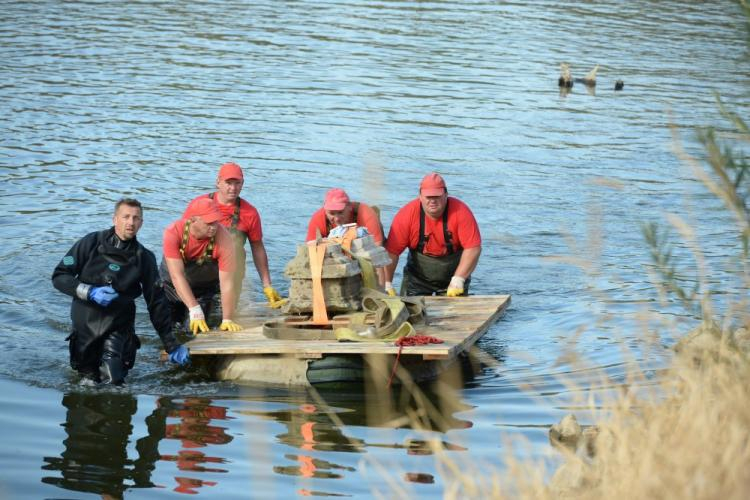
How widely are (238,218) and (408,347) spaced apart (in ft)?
10.5

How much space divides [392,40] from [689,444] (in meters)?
27.6

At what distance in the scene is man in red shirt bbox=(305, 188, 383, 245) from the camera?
11.4 m

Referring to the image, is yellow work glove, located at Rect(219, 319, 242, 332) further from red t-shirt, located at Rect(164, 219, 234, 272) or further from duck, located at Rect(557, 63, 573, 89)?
duck, located at Rect(557, 63, 573, 89)

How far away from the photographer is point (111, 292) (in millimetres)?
9438

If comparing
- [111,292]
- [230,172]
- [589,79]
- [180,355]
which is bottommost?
[180,355]

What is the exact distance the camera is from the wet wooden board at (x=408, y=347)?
9719mm

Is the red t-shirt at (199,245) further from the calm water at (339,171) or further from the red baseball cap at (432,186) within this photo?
the red baseball cap at (432,186)

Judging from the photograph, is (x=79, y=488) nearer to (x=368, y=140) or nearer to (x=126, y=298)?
(x=126, y=298)

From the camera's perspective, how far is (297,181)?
1878 centimetres

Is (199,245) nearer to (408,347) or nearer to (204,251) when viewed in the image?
(204,251)

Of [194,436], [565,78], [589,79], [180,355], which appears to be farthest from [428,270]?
[589,79]

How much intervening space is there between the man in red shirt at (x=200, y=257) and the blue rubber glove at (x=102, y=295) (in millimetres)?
1598

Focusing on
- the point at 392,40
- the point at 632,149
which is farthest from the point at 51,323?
the point at 392,40

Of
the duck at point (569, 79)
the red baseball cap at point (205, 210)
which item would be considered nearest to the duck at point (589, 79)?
the duck at point (569, 79)
